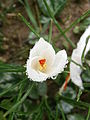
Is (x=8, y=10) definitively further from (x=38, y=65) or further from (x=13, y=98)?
(x=38, y=65)

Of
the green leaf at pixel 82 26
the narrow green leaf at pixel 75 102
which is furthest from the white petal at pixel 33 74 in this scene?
the green leaf at pixel 82 26

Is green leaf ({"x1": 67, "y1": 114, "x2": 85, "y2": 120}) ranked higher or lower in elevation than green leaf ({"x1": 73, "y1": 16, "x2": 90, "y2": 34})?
lower

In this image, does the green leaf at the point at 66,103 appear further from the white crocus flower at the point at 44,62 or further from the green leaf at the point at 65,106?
the white crocus flower at the point at 44,62

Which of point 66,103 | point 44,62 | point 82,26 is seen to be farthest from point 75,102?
point 82,26

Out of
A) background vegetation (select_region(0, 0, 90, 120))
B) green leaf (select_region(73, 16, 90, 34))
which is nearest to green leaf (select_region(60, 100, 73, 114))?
background vegetation (select_region(0, 0, 90, 120))

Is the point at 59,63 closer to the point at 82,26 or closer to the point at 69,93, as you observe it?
the point at 69,93

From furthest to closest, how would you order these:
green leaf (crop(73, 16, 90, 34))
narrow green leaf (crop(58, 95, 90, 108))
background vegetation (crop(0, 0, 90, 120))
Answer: green leaf (crop(73, 16, 90, 34)), background vegetation (crop(0, 0, 90, 120)), narrow green leaf (crop(58, 95, 90, 108))

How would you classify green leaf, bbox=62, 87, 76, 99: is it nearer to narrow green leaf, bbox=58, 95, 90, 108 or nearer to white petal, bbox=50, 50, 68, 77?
narrow green leaf, bbox=58, 95, 90, 108

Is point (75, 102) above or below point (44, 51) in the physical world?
below
